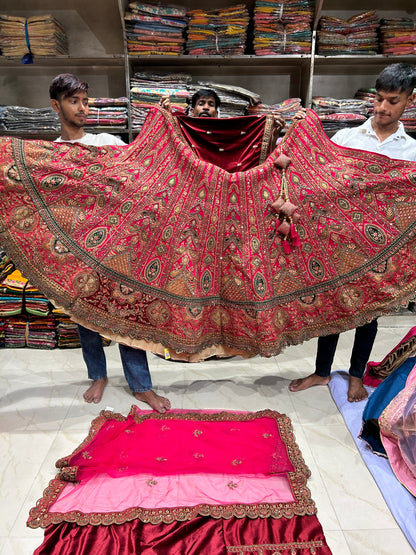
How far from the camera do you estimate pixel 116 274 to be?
1.80 metres

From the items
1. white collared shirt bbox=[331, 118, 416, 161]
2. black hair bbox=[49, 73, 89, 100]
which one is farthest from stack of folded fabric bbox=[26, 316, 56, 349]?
white collared shirt bbox=[331, 118, 416, 161]

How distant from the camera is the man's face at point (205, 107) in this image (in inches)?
104

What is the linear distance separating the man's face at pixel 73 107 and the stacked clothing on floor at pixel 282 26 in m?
1.71

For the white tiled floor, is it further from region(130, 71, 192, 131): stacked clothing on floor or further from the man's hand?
region(130, 71, 192, 131): stacked clothing on floor

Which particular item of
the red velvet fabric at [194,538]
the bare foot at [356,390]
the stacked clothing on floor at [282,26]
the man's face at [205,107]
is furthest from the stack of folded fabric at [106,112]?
the red velvet fabric at [194,538]

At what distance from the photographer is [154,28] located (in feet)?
10.7

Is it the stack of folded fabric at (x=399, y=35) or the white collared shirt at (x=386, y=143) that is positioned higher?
the stack of folded fabric at (x=399, y=35)

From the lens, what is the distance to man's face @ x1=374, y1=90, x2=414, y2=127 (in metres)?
2.12

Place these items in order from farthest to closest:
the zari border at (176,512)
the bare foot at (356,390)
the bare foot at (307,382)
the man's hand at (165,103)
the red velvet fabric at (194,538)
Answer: the bare foot at (307,382) < the bare foot at (356,390) < the man's hand at (165,103) < the zari border at (176,512) < the red velvet fabric at (194,538)

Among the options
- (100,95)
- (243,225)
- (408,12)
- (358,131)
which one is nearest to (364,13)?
(408,12)

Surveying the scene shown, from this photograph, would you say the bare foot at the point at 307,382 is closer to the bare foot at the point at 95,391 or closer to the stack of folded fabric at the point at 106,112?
the bare foot at the point at 95,391

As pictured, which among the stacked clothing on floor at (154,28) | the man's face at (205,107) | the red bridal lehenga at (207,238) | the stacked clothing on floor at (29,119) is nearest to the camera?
the red bridal lehenga at (207,238)

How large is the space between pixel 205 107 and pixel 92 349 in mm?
1655

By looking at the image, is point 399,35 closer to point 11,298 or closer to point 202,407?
point 202,407
